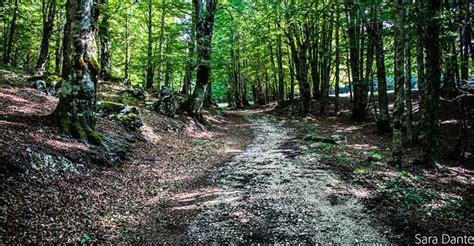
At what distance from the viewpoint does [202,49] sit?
60.9ft

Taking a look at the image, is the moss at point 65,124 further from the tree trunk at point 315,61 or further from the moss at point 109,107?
the tree trunk at point 315,61

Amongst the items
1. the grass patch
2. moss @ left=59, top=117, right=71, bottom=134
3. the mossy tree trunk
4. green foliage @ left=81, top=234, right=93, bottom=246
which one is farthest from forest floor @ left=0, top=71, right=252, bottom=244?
the grass patch

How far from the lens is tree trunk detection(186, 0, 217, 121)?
61.0 ft

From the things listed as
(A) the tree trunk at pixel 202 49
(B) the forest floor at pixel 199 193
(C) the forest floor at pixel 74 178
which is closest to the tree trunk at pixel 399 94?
(B) the forest floor at pixel 199 193

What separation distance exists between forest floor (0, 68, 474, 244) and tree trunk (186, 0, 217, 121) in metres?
6.63

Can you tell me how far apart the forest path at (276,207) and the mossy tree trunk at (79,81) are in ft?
12.0

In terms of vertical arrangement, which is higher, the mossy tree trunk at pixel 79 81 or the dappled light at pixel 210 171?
the mossy tree trunk at pixel 79 81

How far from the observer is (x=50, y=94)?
47.9ft

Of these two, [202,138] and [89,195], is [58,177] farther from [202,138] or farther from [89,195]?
[202,138]

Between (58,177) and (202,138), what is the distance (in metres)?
10.1

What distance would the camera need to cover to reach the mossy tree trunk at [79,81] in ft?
31.3

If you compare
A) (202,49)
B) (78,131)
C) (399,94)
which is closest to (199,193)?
(78,131)

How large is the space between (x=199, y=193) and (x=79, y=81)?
471 cm

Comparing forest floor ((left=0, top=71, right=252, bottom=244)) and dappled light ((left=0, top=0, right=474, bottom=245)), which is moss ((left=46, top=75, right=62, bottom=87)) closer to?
dappled light ((left=0, top=0, right=474, bottom=245))
